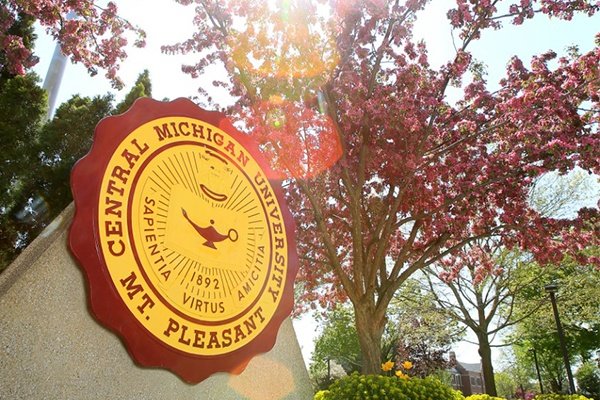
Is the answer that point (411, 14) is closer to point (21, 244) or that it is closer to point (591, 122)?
→ point (591, 122)

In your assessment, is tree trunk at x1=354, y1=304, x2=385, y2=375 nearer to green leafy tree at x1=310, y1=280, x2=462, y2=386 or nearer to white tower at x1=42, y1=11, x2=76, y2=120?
white tower at x1=42, y1=11, x2=76, y2=120

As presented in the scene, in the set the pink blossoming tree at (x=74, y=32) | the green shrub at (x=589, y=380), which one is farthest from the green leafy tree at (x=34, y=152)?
the green shrub at (x=589, y=380)

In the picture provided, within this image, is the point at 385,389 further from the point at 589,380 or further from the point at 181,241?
the point at 589,380

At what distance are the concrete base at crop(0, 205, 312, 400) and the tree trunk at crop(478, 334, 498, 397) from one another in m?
21.1

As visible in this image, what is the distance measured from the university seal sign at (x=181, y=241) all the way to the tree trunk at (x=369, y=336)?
6.08 m

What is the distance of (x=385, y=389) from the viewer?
18.2ft

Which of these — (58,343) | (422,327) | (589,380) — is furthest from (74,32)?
(589,380)

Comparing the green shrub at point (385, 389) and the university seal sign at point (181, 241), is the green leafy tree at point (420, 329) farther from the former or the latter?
the university seal sign at point (181, 241)

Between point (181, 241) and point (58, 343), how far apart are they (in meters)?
0.89

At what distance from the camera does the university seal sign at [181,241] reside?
2676 millimetres

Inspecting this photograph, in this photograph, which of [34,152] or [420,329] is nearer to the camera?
[34,152]

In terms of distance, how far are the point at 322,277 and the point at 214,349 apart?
35.2ft

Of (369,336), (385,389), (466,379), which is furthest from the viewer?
(466,379)

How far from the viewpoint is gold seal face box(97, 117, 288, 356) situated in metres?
2.76
